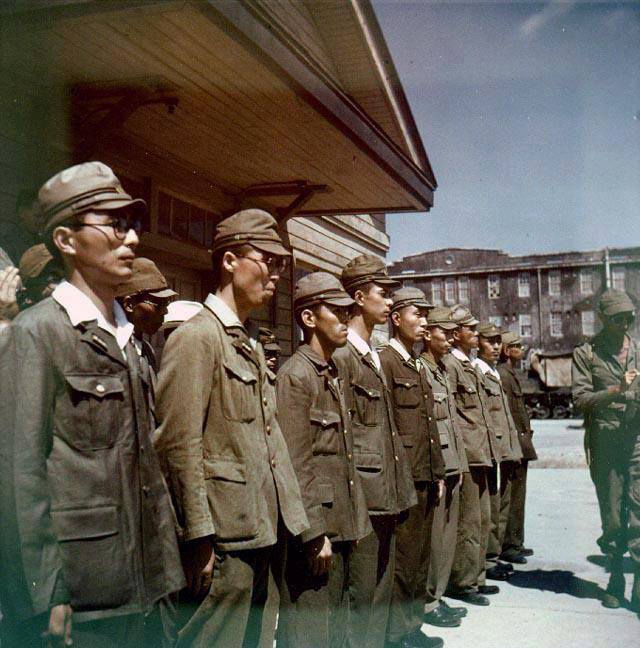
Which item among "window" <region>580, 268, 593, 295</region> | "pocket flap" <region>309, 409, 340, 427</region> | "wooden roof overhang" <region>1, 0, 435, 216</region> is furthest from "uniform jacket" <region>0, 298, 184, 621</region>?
"window" <region>580, 268, 593, 295</region>

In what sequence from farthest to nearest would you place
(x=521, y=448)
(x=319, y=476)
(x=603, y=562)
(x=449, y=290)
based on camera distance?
(x=449, y=290)
(x=521, y=448)
(x=603, y=562)
(x=319, y=476)

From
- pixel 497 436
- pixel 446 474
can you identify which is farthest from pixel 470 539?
pixel 497 436

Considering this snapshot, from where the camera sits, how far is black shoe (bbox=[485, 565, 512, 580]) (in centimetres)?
637

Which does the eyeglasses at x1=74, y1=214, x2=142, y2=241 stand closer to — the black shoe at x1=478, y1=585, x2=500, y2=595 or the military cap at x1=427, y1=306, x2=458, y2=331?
the military cap at x1=427, y1=306, x2=458, y2=331

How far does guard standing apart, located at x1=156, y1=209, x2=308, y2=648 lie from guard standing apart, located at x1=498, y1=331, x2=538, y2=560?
15.9 feet

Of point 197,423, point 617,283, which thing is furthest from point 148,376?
point 617,283

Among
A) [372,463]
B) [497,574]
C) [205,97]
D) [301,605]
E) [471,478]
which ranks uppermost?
[205,97]

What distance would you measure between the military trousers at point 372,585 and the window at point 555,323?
165ft

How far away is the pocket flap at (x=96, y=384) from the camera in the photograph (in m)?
2.01

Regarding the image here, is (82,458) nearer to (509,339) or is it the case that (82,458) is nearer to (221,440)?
(221,440)

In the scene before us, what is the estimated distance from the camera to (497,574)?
6.41 metres

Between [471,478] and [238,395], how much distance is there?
148 inches

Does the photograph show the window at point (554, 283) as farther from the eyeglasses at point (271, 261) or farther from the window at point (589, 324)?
the eyeglasses at point (271, 261)

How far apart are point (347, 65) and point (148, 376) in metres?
7.33
